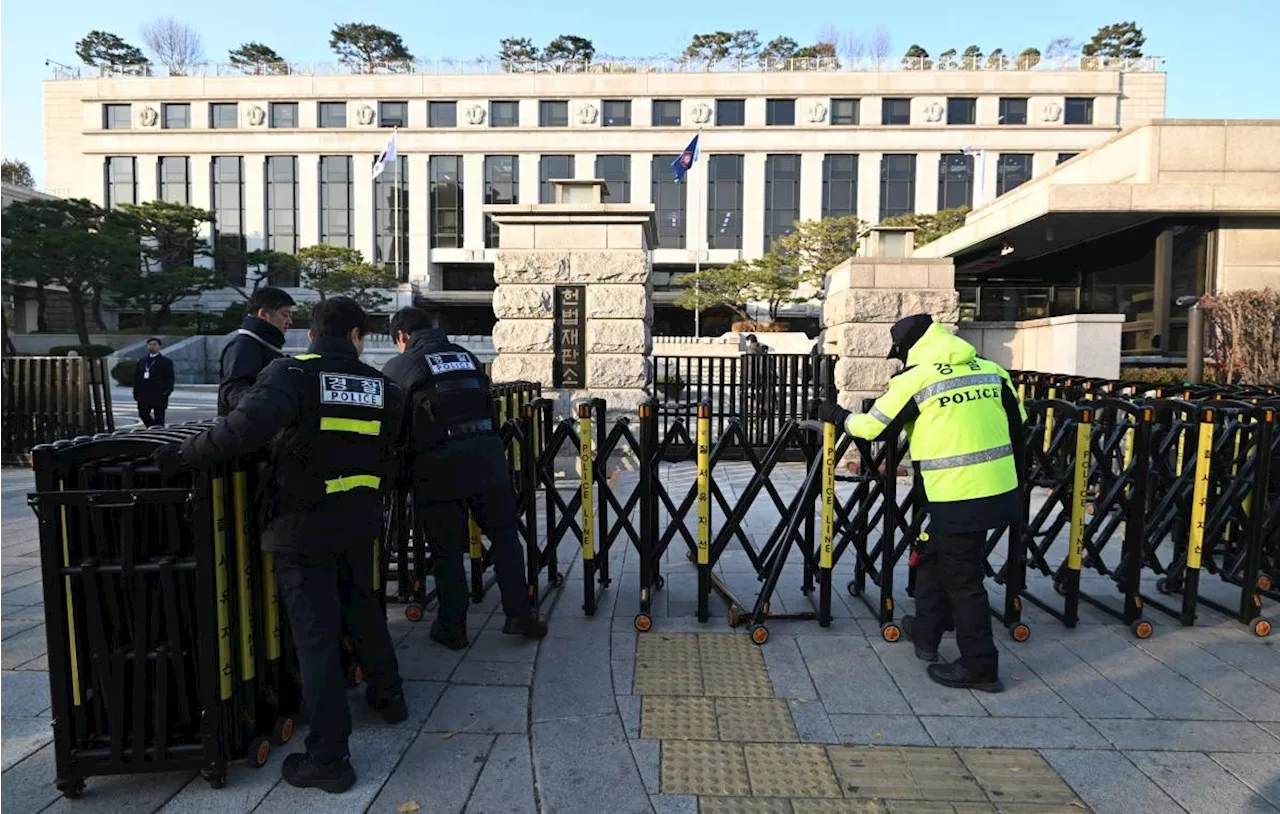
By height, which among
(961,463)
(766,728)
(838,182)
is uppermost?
(838,182)

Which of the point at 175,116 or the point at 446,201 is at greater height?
the point at 175,116

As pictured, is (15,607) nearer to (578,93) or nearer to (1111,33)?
(578,93)

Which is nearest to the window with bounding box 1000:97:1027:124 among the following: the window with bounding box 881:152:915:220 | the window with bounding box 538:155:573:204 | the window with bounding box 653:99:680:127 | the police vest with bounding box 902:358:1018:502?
the window with bounding box 881:152:915:220

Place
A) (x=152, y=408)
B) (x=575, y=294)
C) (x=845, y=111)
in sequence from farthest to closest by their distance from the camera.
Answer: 1. (x=845, y=111)
2. (x=152, y=408)
3. (x=575, y=294)

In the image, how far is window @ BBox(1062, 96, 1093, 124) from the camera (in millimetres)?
46000

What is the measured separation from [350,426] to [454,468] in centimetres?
121

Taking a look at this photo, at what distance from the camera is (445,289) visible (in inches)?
1976

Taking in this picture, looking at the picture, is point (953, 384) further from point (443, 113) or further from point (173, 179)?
point (173, 179)

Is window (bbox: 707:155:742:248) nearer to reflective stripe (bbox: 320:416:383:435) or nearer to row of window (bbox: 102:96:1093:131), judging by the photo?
row of window (bbox: 102:96:1093:131)

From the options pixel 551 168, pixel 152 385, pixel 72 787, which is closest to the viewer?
pixel 72 787

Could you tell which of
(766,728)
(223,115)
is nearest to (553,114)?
(223,115)

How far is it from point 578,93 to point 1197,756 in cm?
4946

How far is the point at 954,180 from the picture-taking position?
1813 inches

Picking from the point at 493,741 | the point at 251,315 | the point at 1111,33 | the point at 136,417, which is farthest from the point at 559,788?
the point at 1111,33
